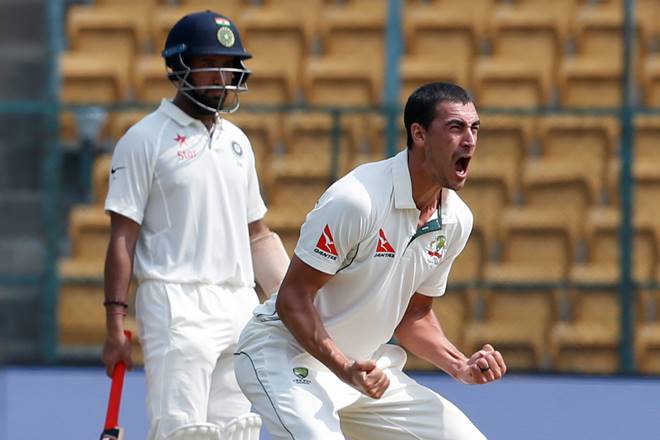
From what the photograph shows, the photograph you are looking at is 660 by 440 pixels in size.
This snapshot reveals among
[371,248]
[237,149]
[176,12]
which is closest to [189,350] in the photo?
[237,149]

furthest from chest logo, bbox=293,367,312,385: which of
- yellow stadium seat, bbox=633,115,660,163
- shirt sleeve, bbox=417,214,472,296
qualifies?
yellow stadium seat, bbox=633,115,660,163

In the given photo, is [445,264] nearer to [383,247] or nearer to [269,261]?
[383,247]

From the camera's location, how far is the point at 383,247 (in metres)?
3.70

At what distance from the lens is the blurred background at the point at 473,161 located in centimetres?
796

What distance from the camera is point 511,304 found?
802 cm

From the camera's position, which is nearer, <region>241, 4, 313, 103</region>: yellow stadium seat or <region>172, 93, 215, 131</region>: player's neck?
<region>172, 93, 215, 131</region>: player's neck

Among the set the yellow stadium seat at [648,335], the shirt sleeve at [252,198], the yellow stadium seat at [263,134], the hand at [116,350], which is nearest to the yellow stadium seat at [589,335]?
the yellow stadium seat at [648,335]

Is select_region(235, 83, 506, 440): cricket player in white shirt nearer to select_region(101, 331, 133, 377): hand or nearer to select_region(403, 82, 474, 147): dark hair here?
select_region(403, 82, 474, 147): dark hair

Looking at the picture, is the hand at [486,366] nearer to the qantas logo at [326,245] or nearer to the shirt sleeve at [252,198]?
the qantas logo at [326,245]

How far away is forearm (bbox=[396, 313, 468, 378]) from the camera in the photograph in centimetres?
396

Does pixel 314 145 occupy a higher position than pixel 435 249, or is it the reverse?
pixel 435 249

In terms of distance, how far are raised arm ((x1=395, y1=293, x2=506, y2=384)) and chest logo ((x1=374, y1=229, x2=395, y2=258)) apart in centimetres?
37

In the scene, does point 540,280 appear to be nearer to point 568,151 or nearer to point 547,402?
point 568,151

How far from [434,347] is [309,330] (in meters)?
0.56
